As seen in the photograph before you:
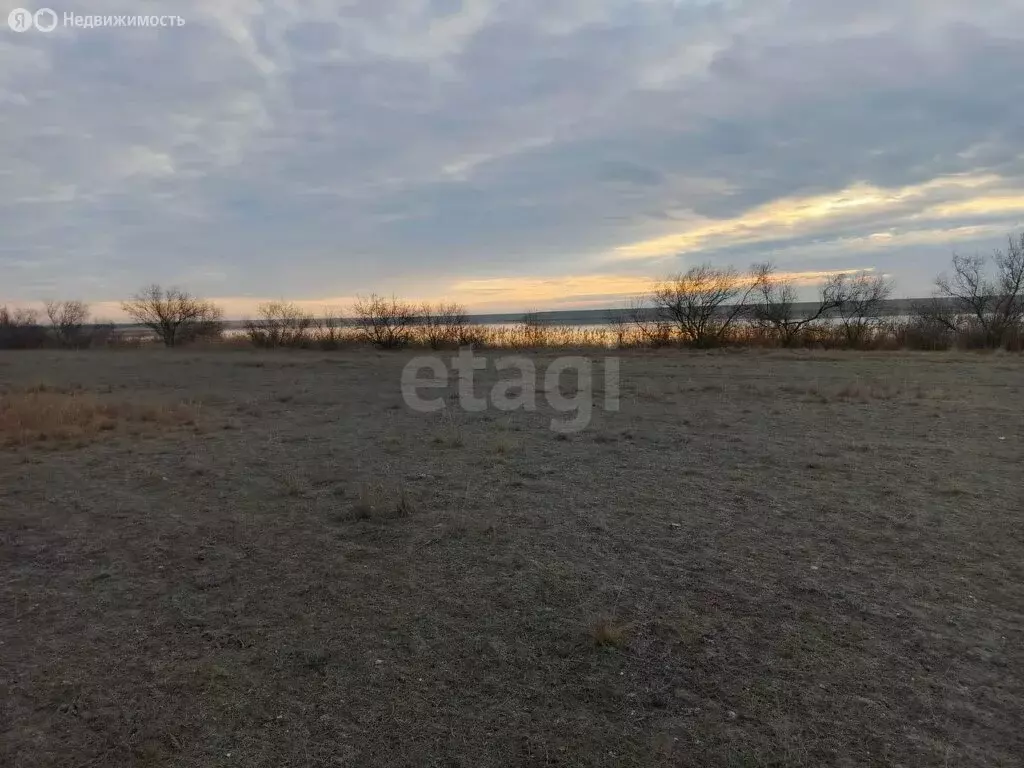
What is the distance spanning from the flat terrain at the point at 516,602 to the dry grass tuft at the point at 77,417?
372 millimetres

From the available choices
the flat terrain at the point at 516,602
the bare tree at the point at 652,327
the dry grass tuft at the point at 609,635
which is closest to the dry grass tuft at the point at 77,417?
the flat terrain at the point at 516,602

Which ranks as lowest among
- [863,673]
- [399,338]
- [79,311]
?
[863,673]

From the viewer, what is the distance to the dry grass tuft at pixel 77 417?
7.72 meters

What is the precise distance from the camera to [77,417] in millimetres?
8688

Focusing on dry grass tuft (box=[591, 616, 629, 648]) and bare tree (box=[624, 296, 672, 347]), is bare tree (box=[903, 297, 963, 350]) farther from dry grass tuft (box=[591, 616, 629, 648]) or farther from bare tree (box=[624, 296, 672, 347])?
dry grass tuft (box=[591, 616, 629, 648])

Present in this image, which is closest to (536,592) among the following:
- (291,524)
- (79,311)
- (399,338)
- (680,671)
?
(680,671)

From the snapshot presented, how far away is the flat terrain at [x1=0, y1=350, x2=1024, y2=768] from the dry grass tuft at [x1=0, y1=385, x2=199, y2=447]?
37 cm

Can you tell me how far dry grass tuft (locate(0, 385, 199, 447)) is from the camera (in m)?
7.72

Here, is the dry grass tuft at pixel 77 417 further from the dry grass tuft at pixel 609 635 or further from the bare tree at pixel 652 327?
the bare tree at pixel 652 327

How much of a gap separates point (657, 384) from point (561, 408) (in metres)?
3.85

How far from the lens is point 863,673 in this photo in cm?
256

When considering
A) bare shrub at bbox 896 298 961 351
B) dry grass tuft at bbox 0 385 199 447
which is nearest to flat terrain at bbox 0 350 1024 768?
dry grass tuft at bbox 0 385 199 447

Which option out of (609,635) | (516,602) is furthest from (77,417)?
(609,635)

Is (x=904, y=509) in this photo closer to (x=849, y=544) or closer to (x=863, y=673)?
(x=849, y=544)
